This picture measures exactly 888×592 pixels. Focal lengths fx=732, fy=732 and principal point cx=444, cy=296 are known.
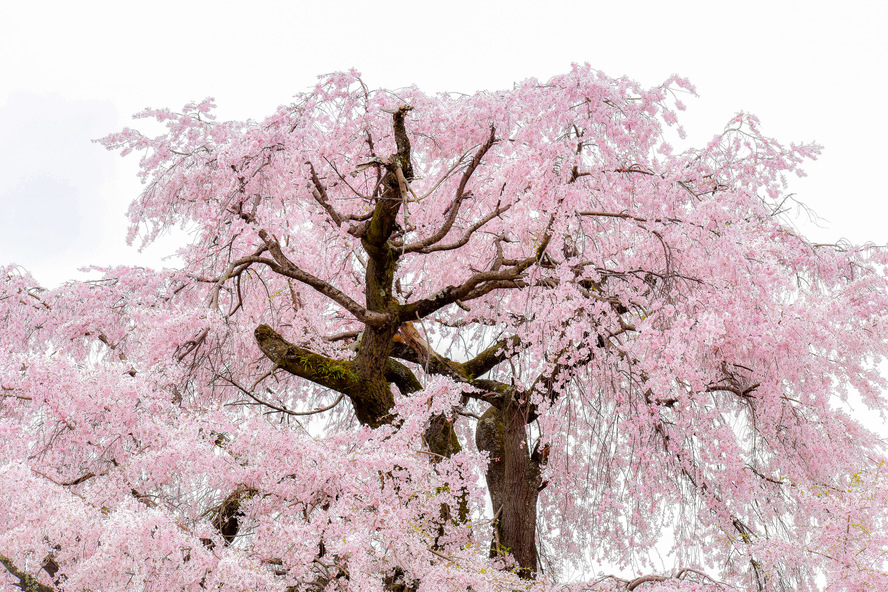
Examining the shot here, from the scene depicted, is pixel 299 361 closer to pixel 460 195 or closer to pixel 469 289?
pixel 469 289

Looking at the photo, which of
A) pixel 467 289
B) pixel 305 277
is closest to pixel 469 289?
pixel 467 289

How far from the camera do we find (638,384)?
4965 mm

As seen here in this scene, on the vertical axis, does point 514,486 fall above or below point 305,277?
below

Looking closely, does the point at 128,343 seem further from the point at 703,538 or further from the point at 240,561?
the point at 703,538

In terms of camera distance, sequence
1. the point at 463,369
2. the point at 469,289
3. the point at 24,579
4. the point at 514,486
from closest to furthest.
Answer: the point at 24,579 → the point at 469,289 → the point at 514,486 → the point at 463,369

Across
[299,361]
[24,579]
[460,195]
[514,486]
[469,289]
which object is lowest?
[24,579]

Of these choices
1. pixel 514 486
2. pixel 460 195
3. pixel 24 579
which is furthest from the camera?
pixel 514 486

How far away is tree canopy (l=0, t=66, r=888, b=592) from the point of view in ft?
12.7

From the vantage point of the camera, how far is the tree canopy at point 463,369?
388 cm

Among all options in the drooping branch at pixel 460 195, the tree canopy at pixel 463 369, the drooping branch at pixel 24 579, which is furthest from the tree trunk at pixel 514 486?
the drooping branch at pixel 24 579

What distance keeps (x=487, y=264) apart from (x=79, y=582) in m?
4.35

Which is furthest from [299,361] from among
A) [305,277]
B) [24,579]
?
[24,579]

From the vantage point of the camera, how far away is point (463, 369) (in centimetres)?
685

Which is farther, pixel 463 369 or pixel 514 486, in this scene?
pixel 463 369
